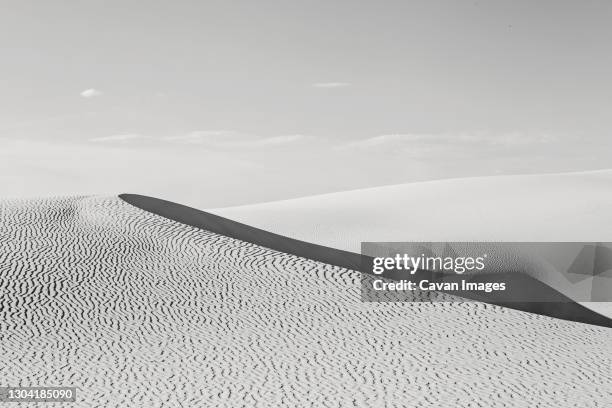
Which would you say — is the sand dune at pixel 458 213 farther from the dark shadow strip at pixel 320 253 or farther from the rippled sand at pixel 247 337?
the rippled sand at pixel 247 337

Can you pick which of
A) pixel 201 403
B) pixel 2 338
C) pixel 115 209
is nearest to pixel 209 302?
pixel 2 338

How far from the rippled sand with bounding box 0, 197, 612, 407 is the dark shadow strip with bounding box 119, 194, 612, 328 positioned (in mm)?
872

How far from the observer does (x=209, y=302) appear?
1501cm

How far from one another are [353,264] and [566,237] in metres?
12.8

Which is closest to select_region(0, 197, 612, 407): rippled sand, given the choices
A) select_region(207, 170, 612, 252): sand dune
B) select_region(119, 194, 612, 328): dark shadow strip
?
select_region(119, 194, 612, 328): dark shadow strip

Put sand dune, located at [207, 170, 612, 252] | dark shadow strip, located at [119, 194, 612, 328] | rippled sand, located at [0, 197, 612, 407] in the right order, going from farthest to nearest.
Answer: sand dune, located at [207, 170, 612, 252] → dark shadow strip, located at [119, 194, 612, 328] → rippled sand, located at [0, 197, 612, 407]

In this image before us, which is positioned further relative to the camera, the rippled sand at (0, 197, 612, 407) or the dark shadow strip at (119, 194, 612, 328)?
the dark shadow strip at (119, 194, 612, 328)

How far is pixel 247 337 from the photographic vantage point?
1285 centimetres

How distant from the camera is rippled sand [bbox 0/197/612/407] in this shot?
1016 cm

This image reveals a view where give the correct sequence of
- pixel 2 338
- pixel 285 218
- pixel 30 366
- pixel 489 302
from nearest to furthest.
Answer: pixel 30 366 → pixel 2 338 → pixel 489 302 → pixel 285 218

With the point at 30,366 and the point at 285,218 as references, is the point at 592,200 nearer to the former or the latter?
the point at 285,218

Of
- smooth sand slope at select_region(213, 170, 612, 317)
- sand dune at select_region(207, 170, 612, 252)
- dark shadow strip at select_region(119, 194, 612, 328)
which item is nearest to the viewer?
dark shadow strip at select_region(119, 194, 612, 328)

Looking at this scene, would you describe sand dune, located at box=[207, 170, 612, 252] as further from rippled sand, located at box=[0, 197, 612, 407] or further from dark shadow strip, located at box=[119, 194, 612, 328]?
rippled sand, located at box=[0, 197, 612, 407]

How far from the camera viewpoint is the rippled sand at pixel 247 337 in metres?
10.2
